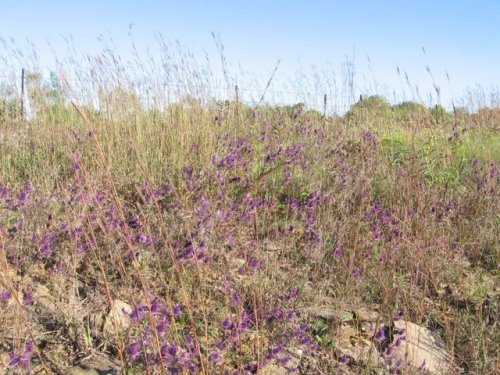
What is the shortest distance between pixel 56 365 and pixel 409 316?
5.97 feet

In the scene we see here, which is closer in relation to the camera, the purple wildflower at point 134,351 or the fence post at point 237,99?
the purple wildflower at point 134,351

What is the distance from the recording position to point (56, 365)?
79.7 inches

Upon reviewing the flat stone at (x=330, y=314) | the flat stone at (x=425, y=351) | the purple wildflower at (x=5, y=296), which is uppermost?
the purple wildflower at (x=5, y=296)

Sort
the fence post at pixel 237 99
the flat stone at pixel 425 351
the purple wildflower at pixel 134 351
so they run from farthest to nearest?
1. the fence post at pixel 237 99
2. the flat stone at pixel 425 351
3. the purple wildflower at pixel 134 351

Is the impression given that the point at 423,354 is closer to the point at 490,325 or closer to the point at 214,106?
the point at 490,325

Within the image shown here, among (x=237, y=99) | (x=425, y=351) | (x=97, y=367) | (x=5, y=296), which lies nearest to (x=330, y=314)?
(x=425, y=351)

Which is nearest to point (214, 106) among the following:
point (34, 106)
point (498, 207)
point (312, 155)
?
point (312, 155)

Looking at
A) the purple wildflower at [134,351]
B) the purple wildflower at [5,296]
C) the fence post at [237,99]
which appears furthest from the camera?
the fence post at [237,99]

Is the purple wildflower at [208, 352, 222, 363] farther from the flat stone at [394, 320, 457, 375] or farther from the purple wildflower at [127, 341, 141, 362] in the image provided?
the flat stone at [394, 320, 457, 375]

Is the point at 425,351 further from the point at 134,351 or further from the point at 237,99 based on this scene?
the point at 237,99

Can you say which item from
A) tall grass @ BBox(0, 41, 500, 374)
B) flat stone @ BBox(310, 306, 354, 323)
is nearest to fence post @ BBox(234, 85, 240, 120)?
tall grass @ BBox(0, 41, 500, 374)

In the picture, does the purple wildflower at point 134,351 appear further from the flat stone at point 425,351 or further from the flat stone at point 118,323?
the flat stone at point 425,351

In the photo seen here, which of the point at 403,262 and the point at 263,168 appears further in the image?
the point at 263,168

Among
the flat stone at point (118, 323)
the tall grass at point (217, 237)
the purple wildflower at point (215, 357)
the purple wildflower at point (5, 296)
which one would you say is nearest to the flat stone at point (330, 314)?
the tall grass at point (217, 237)
